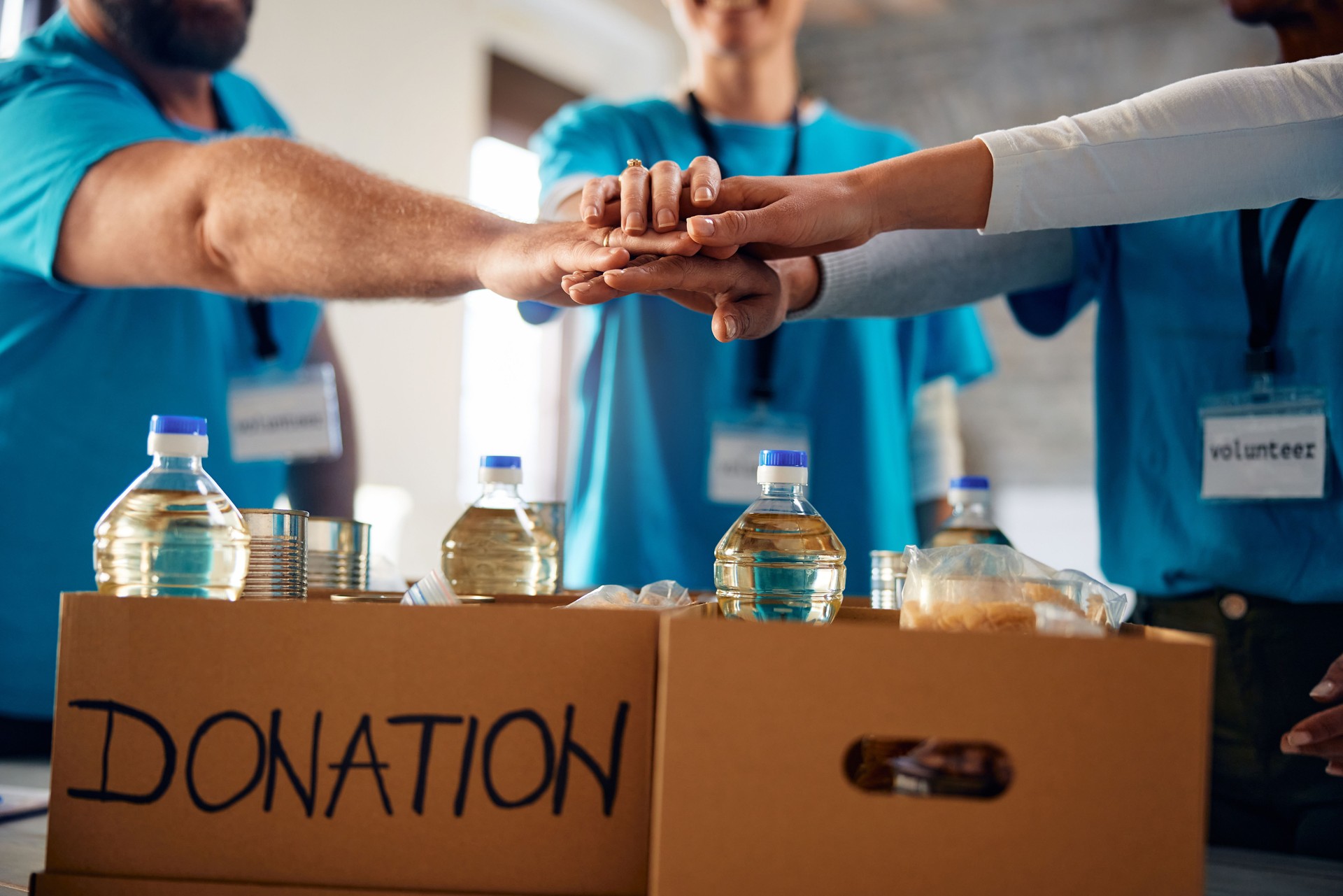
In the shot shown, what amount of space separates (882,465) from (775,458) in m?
1.09

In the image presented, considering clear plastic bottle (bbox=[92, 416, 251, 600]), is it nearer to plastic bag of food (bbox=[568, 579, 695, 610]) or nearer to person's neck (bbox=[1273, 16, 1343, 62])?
plastic bag of food (bbox=[568, 579, 695, 610])

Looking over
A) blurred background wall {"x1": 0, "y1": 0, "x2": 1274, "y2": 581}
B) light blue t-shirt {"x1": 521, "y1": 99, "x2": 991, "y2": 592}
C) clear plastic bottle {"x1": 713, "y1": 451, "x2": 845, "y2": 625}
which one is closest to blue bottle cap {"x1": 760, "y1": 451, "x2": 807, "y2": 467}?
clear plastic bottle {"x1": 713, "y1": 451, "x2": 845, "y2": 625}

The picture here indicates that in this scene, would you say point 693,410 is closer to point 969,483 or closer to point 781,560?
point 969,483

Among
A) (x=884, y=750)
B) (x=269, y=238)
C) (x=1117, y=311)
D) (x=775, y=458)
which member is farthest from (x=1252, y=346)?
(x=269, y=238)

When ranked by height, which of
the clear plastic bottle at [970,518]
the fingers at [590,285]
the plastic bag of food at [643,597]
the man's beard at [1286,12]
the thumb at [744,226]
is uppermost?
the man's beard at [1286,12]

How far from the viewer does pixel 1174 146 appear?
40.0 inches

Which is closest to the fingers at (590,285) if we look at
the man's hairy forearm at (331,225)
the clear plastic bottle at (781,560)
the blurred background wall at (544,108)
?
the man's hairy forearm at (331,225)

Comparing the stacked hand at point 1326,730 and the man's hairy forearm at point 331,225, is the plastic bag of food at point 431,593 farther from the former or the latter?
the stacked hand at point 1326,730

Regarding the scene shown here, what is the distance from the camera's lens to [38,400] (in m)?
1.62

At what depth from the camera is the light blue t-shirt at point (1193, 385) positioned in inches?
49.7

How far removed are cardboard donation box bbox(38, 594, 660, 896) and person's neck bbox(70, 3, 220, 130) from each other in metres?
1.40

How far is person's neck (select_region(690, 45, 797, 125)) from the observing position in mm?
2104

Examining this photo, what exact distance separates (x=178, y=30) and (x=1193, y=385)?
1654 mm

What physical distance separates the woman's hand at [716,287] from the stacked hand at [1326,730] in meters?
0.68
